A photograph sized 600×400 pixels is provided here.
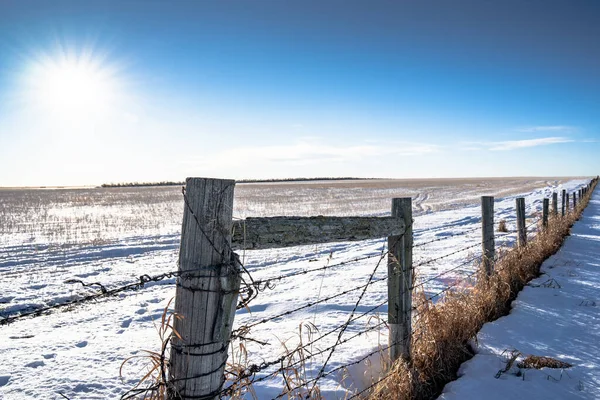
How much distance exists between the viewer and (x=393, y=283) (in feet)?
10.5

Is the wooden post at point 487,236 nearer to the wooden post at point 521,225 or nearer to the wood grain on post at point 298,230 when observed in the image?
the wooden post at point 521,225

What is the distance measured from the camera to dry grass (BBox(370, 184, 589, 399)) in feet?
9.80

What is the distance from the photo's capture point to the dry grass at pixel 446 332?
2986 millimetres

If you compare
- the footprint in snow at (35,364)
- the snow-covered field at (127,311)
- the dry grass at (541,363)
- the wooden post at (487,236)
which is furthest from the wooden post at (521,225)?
the footprint in snow at (35,364)

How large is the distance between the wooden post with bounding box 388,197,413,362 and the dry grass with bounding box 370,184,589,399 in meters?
0.15

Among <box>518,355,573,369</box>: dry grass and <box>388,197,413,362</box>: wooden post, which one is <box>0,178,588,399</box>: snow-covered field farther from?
<box>518,355,573,369</box>: dry grass

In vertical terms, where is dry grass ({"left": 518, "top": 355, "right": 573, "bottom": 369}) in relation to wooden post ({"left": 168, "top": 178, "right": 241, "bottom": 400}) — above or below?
below

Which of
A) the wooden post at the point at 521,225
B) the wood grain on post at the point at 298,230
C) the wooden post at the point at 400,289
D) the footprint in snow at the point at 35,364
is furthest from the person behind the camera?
the wooden post at the point at 521,225

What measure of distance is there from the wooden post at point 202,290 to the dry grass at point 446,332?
158cm

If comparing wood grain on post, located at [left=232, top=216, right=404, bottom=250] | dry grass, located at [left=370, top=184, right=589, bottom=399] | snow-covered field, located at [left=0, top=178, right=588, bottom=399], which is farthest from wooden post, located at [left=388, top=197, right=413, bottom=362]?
wood grain on post, located at [left=232, top=216, right=404, bottom=250]

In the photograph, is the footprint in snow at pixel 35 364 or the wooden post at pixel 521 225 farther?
the wooden post at pixel 521 225

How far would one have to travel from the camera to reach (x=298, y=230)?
6.89 feet

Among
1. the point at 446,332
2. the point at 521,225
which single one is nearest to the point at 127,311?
the point at 446,332

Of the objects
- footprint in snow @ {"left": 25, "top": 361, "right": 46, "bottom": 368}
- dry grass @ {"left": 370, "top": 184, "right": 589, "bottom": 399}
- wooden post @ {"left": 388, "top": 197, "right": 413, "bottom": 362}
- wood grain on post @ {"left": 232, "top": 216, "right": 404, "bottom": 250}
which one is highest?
wood grain on post @ {"left": 232, "top": 216, "right": 404, "bottom": 250}
